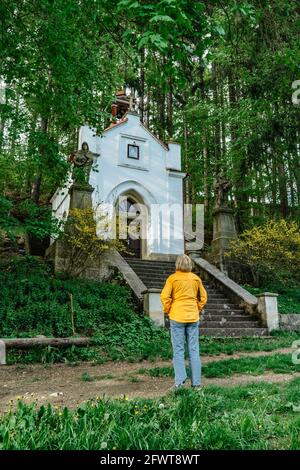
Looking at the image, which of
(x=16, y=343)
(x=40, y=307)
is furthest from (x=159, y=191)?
(x=16, y=343)

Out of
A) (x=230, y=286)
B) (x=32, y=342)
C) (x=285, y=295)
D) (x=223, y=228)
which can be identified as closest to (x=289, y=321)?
(x=230, y=286)

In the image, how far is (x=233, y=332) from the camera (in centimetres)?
1094

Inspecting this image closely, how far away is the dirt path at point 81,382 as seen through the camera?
5.02 m

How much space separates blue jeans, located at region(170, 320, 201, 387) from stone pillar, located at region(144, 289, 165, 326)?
507cm

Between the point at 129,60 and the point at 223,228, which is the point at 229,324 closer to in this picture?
the point at 223,228

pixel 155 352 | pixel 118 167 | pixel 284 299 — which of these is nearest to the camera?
pixel 155 352

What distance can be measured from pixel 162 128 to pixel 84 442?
25.3 metres

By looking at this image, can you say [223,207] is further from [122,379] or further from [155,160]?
[122,379]

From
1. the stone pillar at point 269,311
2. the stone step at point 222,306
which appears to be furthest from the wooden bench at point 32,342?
the stone pillar at point 269,311

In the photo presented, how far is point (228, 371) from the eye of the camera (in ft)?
21.3

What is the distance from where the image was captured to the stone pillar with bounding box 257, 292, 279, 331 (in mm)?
11391

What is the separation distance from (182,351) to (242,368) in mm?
1931

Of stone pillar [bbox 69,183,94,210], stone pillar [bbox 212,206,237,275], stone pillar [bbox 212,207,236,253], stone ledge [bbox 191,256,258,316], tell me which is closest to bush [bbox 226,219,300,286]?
stone pillar [bbox 212,206,237,275]

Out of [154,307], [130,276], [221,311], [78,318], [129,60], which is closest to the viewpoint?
[129,60]
